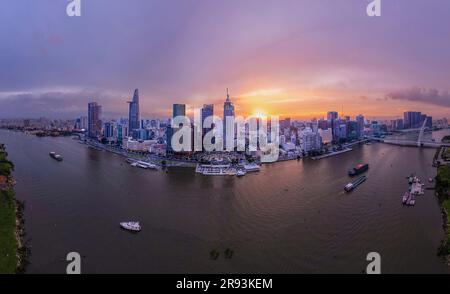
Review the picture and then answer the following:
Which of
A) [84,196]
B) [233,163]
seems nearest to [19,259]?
[84,196]

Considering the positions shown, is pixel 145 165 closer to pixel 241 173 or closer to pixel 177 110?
pixel 241 173

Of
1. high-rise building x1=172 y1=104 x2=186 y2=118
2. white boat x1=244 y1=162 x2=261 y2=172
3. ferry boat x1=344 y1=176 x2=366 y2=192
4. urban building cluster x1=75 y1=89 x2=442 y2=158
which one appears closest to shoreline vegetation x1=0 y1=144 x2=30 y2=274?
ferry boat x1=344 y1=176 x2=366 y2=192

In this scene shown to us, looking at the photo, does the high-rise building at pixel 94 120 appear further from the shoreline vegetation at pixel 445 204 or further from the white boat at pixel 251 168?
the shoreline vegetation at pixel 445 204

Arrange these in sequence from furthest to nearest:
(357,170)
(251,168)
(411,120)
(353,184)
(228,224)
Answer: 1. (411,120)
2. (251,168)
3. (357,170)
4. (353,184)
5. (228,224)

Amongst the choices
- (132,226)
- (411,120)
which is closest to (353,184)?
(132,226)

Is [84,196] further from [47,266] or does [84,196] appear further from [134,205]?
[47,266]

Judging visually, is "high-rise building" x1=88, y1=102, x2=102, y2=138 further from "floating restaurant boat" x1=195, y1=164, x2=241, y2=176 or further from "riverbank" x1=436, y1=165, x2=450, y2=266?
"riverbank" x1=436, y1=165, x2=450, y2=266
